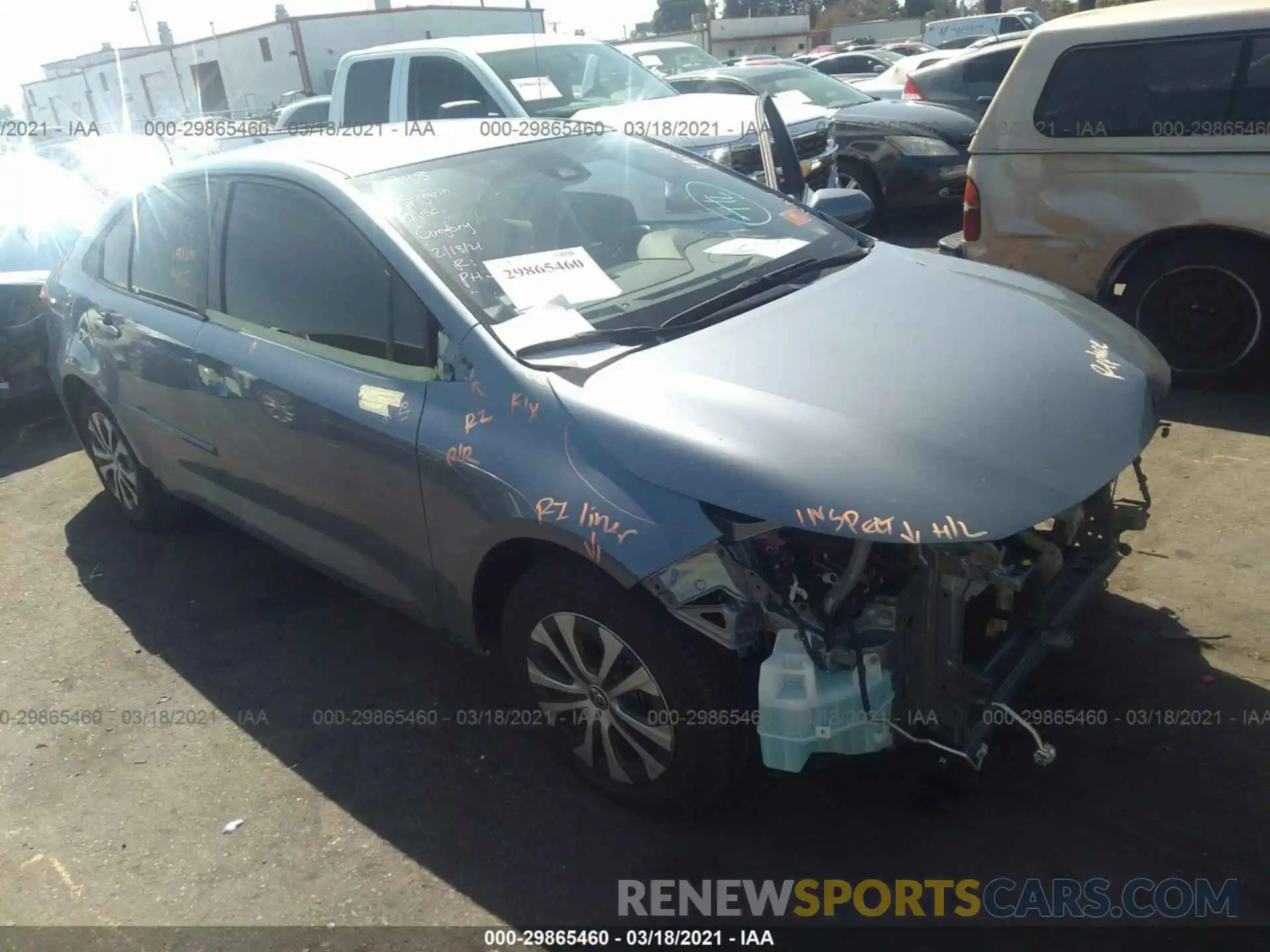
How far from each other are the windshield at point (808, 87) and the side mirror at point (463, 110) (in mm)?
4224

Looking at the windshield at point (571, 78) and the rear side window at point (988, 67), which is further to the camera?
the rear side window at point (988, 67)

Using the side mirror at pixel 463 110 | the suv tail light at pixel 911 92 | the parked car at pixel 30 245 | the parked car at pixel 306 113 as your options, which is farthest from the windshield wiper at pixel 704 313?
the parked car at pixel 306 113

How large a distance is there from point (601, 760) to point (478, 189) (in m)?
1.82

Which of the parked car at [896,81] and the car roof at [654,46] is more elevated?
the car roof at [654,46]

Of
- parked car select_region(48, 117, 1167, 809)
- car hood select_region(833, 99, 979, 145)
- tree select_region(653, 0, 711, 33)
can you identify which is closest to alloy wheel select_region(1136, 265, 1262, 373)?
parked car select_region(48, 117, 1167, 809)

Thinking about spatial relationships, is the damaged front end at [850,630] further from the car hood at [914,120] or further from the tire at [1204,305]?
the car hood at [914,120]

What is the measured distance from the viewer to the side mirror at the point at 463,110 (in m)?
6.59

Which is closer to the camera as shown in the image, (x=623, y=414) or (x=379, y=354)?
(x=623, y=414)

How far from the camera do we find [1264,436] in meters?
4.43

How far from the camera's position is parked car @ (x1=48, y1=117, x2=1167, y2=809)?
88.3 inches

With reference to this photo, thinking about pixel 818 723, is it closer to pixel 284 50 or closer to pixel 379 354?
pixel 379 354

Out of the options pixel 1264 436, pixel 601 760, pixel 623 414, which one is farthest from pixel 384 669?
pixel 1264 436

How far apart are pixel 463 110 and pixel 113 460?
3.49 metres

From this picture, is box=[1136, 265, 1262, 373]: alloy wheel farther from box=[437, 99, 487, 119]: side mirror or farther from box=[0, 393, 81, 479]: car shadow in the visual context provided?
box=[0, 393, 81, 479]: car shadow
